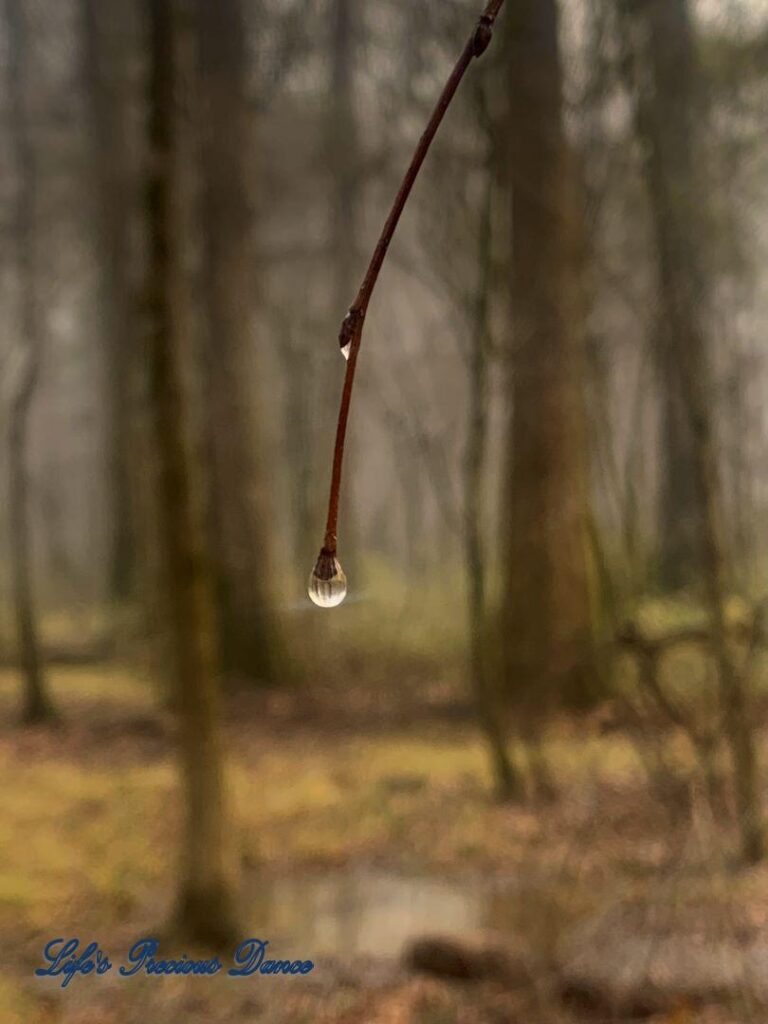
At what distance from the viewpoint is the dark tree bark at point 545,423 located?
1572 millimetres

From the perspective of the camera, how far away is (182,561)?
1383 mm

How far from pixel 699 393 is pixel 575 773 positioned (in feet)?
2.25

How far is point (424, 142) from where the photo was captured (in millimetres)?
384

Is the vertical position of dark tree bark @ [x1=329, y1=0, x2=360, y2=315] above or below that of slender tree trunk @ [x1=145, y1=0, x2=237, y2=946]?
above

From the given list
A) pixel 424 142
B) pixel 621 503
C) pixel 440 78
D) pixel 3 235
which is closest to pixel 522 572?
pixel 621 503

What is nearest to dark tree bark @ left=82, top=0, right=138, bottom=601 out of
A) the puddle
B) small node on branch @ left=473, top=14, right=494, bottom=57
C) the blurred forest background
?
the blurred forest background

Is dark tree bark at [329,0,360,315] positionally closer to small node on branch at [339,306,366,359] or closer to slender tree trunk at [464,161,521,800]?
slender tree trunk at [464,161,521,800]

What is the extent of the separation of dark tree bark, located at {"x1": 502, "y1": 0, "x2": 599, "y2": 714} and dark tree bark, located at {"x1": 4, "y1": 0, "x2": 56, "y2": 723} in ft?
2.52

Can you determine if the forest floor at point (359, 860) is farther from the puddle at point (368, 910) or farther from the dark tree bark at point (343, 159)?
the dark tree bark at point (343, 159)

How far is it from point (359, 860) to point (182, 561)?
1.81 ft

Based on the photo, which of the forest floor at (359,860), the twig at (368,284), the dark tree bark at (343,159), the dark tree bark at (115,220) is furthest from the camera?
the dark tree bark at (343,159)

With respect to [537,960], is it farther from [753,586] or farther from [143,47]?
[143,47]

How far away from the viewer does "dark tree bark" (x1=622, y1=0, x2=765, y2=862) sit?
1598 mm

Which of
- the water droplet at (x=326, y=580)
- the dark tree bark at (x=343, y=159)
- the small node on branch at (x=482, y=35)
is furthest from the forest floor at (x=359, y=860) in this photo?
the small node on branch at (x=482, y=35)
